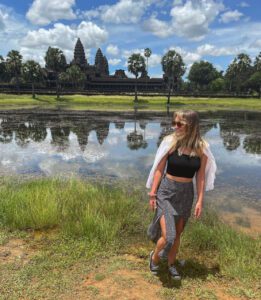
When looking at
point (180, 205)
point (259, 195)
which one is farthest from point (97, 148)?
point (180, 205)

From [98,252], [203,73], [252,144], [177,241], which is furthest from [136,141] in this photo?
[203,73]

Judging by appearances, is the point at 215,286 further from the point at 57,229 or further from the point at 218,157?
the point at 218,157

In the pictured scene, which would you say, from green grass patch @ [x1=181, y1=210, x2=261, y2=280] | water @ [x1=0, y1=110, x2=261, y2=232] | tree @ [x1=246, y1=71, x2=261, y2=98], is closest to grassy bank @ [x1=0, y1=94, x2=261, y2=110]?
tree @ [x1=246, y1=71, x2=261, y2=98]

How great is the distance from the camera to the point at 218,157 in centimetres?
1688

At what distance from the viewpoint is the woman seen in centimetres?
462

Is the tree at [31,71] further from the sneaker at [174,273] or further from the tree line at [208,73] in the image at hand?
the sneaker at [174,273]

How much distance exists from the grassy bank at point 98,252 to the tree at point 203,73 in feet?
418

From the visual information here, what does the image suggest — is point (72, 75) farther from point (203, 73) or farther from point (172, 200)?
point (172, 200)

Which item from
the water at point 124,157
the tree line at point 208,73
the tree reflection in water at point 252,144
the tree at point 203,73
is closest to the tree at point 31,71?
the tree line at point 208,73

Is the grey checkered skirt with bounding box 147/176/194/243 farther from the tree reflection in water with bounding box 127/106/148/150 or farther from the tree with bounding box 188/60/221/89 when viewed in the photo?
the tree with bounding box 188/60/221/89

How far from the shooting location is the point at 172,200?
15.5 feet

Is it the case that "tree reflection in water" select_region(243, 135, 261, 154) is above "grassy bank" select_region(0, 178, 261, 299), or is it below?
below

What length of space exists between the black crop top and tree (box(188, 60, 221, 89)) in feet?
427

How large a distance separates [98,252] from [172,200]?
1752 millimetres
